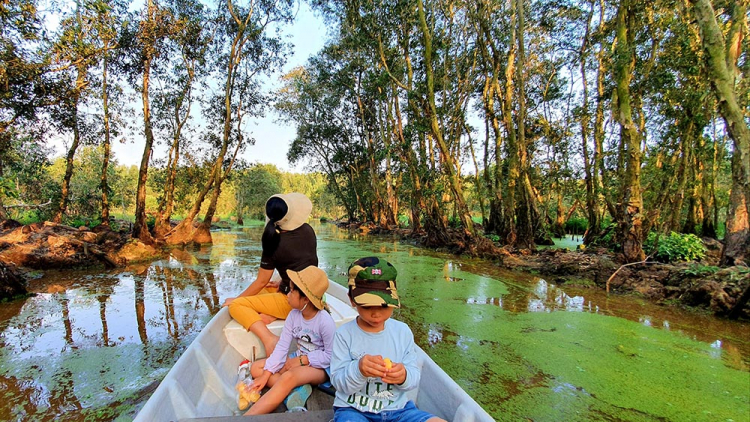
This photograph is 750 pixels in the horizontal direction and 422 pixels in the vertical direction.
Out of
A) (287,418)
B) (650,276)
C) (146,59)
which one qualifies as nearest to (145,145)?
(146,59)

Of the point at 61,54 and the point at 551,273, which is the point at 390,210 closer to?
the point at 551,273

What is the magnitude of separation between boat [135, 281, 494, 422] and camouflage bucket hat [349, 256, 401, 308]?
57 centimetres

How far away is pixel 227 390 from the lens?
2.22 m

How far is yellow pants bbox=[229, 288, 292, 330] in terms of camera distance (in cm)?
268

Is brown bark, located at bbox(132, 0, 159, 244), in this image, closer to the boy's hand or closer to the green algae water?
the green algae water

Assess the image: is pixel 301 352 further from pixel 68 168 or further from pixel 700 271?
pixel 68 168

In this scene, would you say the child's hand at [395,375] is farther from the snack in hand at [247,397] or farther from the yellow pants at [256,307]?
the yellow pants at [256,307]

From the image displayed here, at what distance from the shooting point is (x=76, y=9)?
7.56 m

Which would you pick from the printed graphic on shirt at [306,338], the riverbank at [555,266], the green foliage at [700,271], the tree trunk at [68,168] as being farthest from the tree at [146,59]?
the green foliage at [700,271]

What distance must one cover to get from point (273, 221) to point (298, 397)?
1281mm

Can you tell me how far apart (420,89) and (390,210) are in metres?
12.0

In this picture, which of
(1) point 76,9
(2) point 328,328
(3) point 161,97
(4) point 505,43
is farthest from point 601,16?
(3) point 161,97

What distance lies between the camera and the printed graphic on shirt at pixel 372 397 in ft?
4.99

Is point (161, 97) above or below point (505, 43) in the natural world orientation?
below
